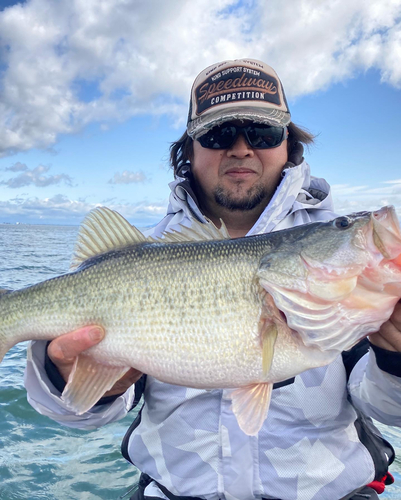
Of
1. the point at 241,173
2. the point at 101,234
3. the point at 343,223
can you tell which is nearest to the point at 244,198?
the point at 241,173

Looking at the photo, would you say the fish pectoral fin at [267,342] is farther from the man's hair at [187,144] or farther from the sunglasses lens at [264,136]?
the man's hair at [187,144]

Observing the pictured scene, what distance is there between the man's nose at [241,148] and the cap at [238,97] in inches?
8.8

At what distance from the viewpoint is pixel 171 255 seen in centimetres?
241

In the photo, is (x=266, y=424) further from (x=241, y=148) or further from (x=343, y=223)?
(x=241, y=148)

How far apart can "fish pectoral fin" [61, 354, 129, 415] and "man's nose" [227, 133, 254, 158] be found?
229 cm

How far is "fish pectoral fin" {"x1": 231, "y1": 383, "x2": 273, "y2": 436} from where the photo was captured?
2.17 meters

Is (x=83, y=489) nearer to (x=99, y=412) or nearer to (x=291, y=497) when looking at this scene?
(x=99, y=412)

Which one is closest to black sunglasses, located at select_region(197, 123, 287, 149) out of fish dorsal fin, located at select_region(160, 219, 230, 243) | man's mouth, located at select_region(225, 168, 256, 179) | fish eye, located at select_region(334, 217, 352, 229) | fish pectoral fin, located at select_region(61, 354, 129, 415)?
man's mouth, located at select_region(225, 168, 256, 179)

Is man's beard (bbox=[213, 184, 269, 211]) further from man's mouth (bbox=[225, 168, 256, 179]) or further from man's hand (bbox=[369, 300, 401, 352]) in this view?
man's hand (bbox=[369, 300, 401, 352])

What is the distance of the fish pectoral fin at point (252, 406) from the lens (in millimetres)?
2170

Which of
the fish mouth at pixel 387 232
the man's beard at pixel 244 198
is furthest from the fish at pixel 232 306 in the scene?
the man's beard at pixel 244 198

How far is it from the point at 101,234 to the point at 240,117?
1.72 metres

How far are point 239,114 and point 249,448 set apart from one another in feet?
8.94

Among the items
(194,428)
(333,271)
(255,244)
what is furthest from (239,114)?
(194,428)
